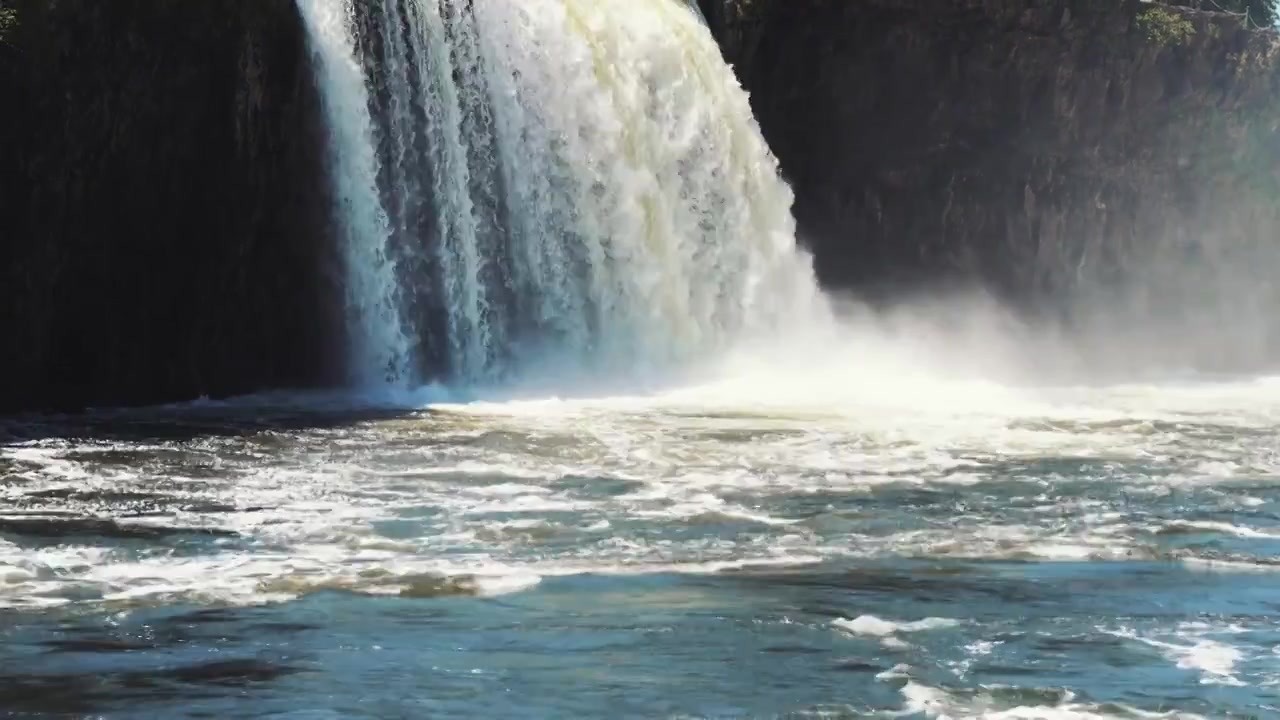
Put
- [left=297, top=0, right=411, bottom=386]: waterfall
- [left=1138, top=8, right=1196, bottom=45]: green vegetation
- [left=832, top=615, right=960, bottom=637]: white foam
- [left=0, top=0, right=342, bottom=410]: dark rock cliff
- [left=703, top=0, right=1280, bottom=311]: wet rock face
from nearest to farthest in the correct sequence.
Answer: [left=832, top=615, right=960, bottom=637]: white foam
[left=0, top=0, right=342, bottom=410]: dark rock cliff
[left=297, top=0, right=411, bottom=386]: waterfall
[left=703, top=0, right=1280, bottom=311]: wet rock face
[left=1138, top=8, right=1196, bottom=45]: green vegetation

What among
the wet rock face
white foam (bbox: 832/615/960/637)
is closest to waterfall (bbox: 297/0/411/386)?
the wet rock face

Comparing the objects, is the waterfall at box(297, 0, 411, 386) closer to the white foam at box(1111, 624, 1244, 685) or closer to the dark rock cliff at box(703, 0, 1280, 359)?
the dark rock cliff at box(703, 0, 1280, 359)

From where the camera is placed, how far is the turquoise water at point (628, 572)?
29.5 ft

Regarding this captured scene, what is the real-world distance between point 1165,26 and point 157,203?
2270 cm

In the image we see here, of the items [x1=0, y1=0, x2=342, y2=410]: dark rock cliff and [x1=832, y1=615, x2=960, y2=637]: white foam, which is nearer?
[x1=832, y1=615, x2=960, y2=637]: white foam

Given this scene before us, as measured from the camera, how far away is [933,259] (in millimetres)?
36562

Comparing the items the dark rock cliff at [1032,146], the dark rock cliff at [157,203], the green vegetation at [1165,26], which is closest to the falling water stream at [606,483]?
the dark rock cliff at [157,203]

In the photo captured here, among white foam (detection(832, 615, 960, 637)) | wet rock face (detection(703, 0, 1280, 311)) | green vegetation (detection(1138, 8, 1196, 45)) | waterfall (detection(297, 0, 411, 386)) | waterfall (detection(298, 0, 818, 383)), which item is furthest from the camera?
green vegetation (detection(1138, 8, 1196, 45))

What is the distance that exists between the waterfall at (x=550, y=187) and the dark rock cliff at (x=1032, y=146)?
4036 millimetres

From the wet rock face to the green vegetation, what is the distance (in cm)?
4

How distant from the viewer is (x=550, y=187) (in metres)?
27.1

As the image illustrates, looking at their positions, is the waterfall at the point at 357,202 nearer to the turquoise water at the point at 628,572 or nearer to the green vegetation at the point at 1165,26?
the turquoise water at the point at 628,572

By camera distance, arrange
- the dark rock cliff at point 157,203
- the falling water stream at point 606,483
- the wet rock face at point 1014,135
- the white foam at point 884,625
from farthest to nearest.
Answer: the wet rock face at point 1014,135 < the dark rock cliff at point 157,203 < the white foam at point 884,625 < the falling water stream at point 606,483

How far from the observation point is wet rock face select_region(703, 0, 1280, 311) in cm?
3462
